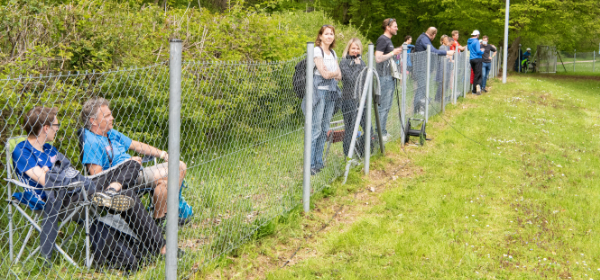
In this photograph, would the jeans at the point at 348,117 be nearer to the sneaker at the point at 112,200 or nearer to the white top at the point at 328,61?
the white top at the point at 328,61

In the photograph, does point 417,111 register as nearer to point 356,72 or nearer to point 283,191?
point 356,72

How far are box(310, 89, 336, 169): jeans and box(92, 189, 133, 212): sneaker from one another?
2435 mm

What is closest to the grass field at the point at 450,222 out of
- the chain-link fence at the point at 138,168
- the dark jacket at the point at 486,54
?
the chain-link fence at the point at 138,168

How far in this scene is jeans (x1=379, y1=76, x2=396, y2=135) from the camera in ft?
26.0

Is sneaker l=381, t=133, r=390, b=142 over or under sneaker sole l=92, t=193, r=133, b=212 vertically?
under

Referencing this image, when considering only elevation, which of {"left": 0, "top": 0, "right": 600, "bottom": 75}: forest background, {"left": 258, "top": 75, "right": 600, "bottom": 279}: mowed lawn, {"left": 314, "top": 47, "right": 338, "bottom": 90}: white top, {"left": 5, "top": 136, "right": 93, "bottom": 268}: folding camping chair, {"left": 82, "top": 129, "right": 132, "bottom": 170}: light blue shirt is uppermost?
{"left": 0, "top": 0, "right": 600, "bottom": 75}: forest background

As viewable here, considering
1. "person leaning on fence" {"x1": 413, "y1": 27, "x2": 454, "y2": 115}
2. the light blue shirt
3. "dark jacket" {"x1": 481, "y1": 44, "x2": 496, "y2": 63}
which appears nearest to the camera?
the light blue shirt

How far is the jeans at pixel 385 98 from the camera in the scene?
7938 millimetres

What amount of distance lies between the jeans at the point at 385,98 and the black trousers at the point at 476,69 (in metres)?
8.81

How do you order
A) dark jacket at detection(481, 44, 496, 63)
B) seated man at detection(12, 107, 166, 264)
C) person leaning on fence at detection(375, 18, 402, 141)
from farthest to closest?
dark jacket at detection(481, 44, 496, 63)
person leaning on fence at detection(375, 18, 402, 141)
seated man at detection(12, 107, 166, 264)

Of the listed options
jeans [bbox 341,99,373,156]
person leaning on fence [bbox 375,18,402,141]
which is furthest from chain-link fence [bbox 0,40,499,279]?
person leaning on fence [bbox 375,18,402,141]

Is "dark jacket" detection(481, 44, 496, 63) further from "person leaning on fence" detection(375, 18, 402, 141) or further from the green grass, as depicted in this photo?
the green grass

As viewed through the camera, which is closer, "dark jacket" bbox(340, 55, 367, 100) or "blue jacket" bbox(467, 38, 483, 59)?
"dark jacket" bbox(340, 55, 367, 100)

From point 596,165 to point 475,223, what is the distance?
357 cm
